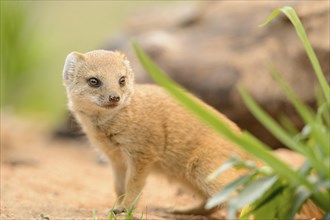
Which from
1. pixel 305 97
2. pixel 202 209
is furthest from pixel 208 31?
pixel 202 209

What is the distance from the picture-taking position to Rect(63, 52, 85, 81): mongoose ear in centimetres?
349

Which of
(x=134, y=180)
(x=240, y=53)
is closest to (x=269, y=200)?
(x=134, y=180)

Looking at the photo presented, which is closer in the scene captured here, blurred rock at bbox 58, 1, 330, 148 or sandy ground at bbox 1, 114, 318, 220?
sandy ground at bbox 1, 114, 318, 220

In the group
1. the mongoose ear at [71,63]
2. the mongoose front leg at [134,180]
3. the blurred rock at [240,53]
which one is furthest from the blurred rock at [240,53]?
the mongoose ear at [71,63]

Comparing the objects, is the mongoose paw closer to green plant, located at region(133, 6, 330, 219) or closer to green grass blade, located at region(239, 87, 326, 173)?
green plant, located at region(133, 6, 330, 219)

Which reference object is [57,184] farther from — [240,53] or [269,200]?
[269,200]

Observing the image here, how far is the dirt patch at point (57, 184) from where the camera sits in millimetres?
3356

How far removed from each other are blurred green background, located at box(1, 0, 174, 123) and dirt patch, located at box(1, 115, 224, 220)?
0.87m

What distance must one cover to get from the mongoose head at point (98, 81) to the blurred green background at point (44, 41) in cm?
328

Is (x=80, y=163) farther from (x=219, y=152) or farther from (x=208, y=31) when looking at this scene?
(x=219, y=152)

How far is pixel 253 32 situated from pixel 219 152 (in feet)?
6.83

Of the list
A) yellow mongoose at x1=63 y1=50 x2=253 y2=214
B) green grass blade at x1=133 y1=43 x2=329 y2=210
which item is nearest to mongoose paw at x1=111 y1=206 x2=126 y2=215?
yellow mongoose at x1=63 y1=50 x2=253 y2=214

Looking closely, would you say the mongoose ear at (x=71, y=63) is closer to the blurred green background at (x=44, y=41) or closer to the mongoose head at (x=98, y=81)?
the mongoose head at (x=98, y=81)

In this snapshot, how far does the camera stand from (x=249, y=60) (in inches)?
207
